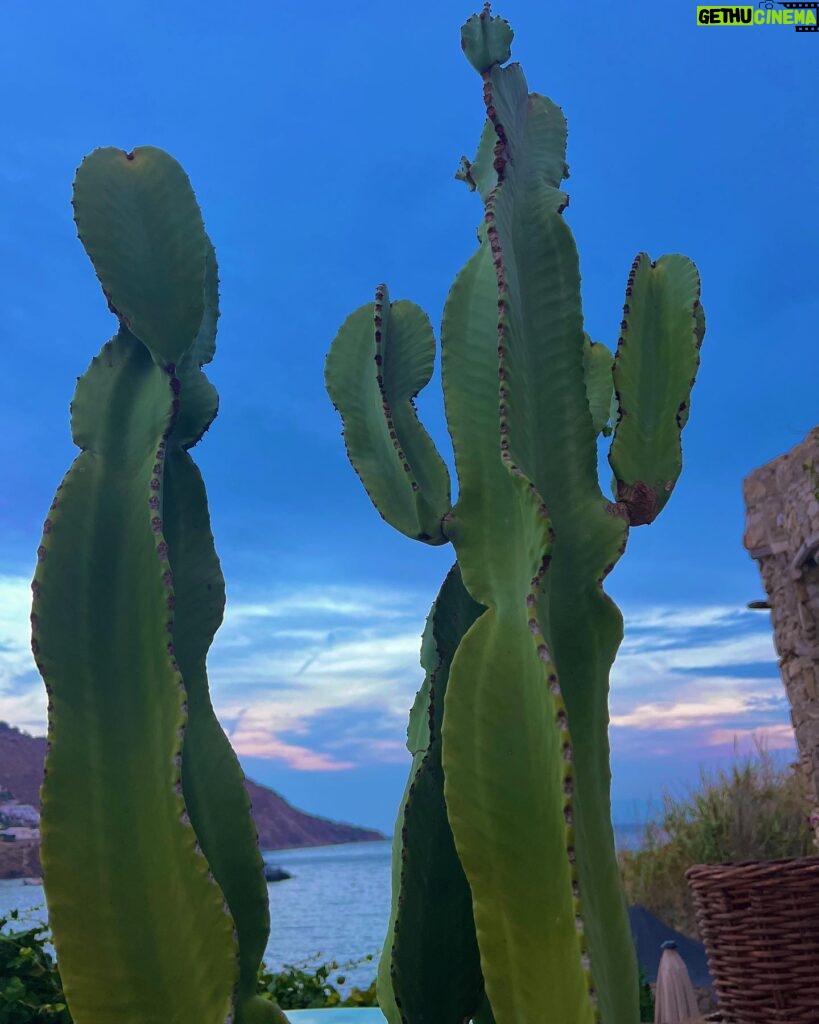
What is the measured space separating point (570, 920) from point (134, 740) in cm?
45

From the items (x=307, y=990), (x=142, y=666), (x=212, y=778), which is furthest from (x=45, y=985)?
(x=142, y=666)

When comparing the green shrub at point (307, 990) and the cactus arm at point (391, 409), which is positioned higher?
the cactus arm at point (391, 409)

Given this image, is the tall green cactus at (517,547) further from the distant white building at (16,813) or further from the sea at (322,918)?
the distant white building at (16,813)

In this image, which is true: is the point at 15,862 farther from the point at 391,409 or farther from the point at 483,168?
the point at 483,168

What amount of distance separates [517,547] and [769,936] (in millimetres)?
2502

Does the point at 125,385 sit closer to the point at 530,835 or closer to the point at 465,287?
the point at 465,287

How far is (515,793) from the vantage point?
924 mm

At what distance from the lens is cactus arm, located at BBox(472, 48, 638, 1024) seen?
0.98m

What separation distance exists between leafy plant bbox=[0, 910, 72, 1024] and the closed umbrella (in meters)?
2.58

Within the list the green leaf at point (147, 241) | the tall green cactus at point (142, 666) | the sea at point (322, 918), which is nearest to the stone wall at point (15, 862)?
the sea at point (322, 918)

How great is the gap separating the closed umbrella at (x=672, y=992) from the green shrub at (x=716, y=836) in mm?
3815

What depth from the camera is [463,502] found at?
1085 mm

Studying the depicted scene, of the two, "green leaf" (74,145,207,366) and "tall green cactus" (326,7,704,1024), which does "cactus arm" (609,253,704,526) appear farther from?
"green leaf" (74,145,207,366)

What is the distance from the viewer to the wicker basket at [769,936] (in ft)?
9.67
